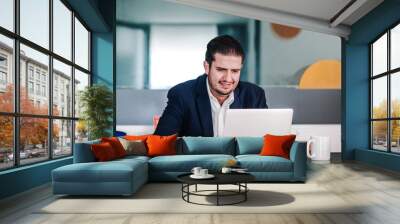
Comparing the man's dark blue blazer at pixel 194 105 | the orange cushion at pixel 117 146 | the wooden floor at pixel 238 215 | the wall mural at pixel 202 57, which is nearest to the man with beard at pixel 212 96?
the man's dark blue blazer at pixel 194 105

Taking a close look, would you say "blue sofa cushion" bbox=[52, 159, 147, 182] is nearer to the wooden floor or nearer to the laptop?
the wooden floor

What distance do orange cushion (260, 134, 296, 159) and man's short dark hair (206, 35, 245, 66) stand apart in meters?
4.00

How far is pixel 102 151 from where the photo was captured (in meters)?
5.45

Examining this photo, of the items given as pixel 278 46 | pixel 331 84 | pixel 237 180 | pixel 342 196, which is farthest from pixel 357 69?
pixel 237 180

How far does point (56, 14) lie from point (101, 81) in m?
2.70

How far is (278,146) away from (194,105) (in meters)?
3.46

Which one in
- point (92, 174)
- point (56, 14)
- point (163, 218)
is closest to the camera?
point (163, 218)

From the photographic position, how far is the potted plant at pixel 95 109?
8.03m

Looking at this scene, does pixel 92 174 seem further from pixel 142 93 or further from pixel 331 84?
pixel 331 84

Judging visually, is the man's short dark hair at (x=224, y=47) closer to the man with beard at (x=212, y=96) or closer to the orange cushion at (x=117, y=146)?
the man with beard at (x=212, y=96)

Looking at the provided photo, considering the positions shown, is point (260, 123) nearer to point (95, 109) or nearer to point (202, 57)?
point (202, 57)

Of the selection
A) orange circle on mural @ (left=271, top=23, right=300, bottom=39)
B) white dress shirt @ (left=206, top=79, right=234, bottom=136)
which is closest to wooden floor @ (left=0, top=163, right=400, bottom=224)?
white dress shirt @ (left=206, top=79, right=234, bottom=136)

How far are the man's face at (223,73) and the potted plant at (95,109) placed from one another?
7.96 ft

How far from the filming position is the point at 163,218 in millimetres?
3748
